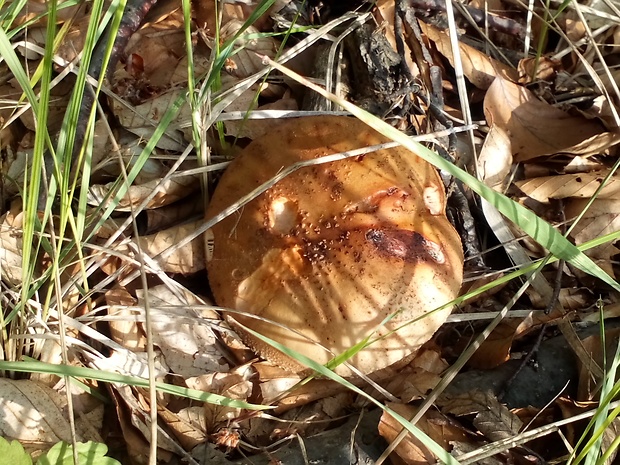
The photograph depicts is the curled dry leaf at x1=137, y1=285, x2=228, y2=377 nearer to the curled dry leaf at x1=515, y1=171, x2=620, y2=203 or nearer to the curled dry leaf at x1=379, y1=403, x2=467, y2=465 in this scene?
the curled dry leaf at x1=379, y1=403, x2=467, y2=465

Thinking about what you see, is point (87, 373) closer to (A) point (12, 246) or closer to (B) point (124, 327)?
(B) point (124, 327)

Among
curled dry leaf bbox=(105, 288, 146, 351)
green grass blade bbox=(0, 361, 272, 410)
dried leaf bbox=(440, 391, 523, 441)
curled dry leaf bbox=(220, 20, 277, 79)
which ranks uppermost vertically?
curled dry leaf bbox=(220, 20, 277, 79)

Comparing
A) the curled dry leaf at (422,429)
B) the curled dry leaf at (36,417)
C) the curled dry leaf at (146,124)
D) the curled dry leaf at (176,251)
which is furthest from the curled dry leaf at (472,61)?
the curled dry leaf at (36,417)

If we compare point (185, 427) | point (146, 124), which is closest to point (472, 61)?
point (146, 124)

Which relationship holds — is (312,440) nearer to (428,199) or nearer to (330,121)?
(428,199)

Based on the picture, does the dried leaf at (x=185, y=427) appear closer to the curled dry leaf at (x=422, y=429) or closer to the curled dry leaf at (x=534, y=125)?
the curled dry leaf at (x=422, y=429)

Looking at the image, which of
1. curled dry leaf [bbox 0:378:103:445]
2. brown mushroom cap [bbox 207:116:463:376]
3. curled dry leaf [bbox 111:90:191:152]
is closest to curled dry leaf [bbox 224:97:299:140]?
curled dry leaf [bbox 111:90:191:152]
